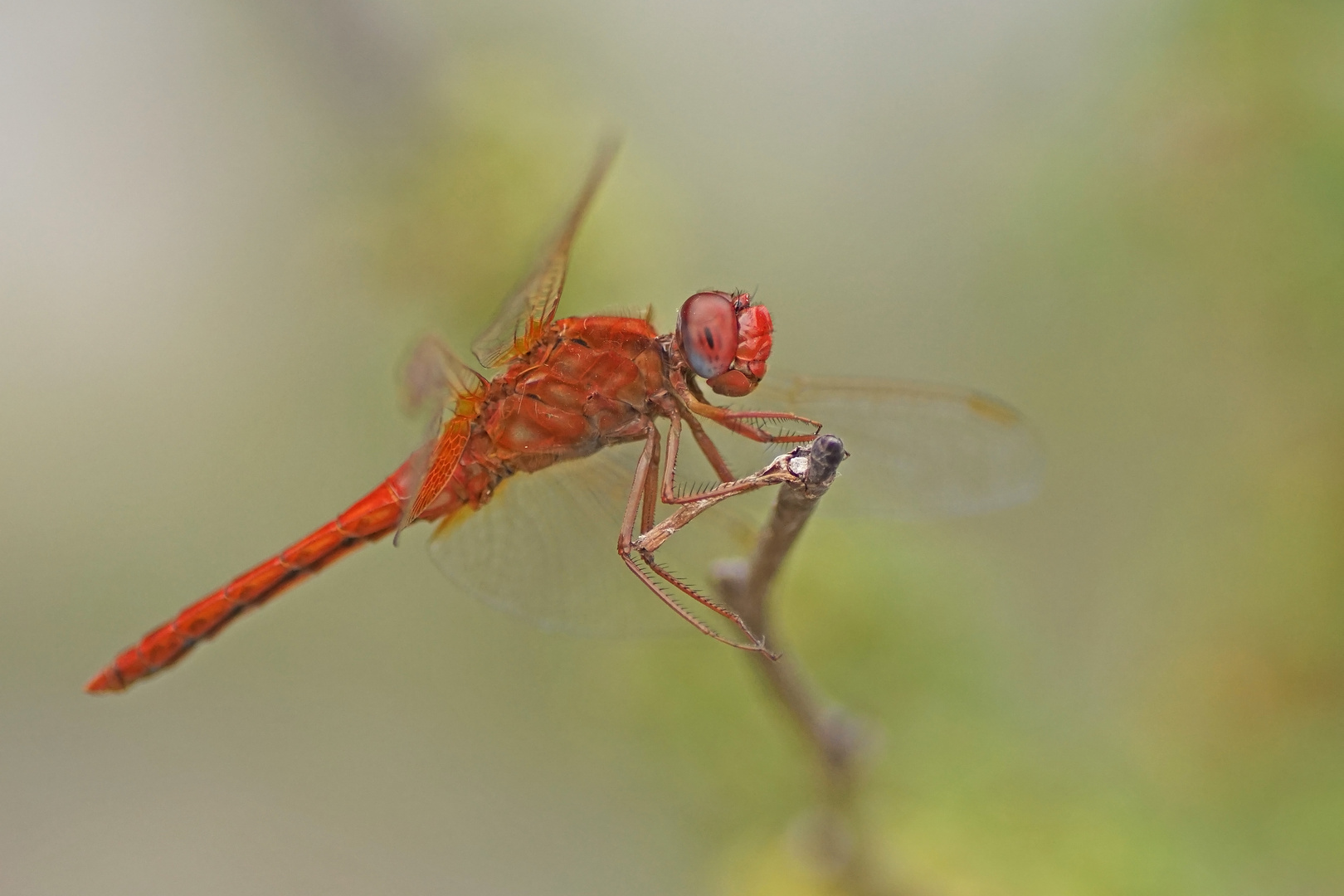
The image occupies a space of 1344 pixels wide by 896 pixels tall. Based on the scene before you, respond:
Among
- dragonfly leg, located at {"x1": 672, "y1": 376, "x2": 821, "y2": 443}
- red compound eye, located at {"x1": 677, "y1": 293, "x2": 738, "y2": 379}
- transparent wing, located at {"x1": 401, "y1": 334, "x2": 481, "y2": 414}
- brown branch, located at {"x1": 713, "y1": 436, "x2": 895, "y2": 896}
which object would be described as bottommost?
brown branch, located at {"x1": 713, "y1": 436, "x2": 895, "y2": 896}

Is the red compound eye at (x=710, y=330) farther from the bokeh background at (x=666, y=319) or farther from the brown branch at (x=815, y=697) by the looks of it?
the bokeh background at (x=666, y=319)

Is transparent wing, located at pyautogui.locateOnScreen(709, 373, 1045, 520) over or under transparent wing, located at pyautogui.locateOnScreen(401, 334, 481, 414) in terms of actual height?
under

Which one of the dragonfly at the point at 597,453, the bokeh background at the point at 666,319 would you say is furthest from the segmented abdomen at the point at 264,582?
the bokeh background at the point at 666,319

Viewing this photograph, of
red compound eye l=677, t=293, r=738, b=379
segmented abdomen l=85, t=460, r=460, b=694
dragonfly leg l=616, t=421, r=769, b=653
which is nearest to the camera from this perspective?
dragonfly leg l=616, t=421, r=769, b=653

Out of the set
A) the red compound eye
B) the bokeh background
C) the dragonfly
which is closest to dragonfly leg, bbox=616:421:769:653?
the dragonfly

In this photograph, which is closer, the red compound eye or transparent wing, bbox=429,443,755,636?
the red compound eye

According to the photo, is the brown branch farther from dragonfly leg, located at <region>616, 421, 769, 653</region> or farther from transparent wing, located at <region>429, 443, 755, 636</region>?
transparent wing, located at <region>429, 443, 755, 636</region>
